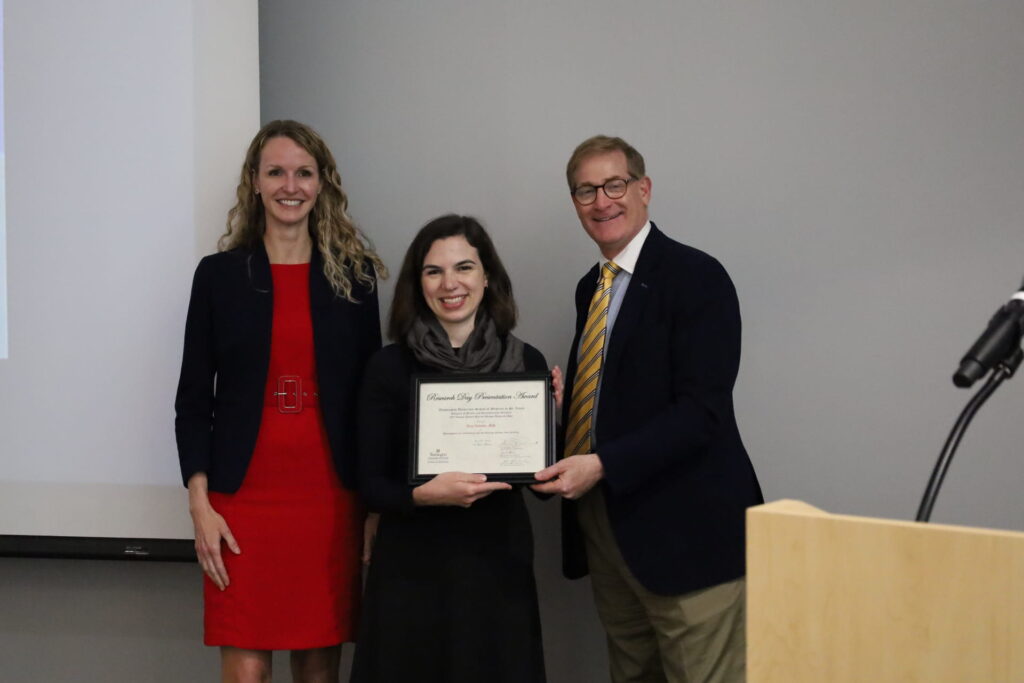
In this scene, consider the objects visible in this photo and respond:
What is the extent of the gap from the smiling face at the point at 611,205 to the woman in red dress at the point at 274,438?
0.66 m

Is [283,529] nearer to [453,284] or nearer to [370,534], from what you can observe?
[370,534]

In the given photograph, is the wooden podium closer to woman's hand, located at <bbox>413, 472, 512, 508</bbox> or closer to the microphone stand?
the microphone stand

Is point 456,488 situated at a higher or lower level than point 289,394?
lower

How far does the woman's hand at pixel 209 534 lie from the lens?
7.59 ft

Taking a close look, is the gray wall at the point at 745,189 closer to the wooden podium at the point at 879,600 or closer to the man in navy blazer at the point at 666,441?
the man in navy blazer at the point at 666,441

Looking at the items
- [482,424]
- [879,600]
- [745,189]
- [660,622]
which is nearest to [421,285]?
[482,424]

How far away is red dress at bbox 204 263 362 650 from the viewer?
234 centimetres

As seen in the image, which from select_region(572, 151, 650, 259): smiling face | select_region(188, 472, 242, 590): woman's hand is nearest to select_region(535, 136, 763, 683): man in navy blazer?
select_region(572, 151, 650, 259): smiling face

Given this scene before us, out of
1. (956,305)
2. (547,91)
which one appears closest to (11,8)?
(547,91)

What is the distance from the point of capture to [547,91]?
2.92 m

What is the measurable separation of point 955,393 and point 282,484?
6.10 feet

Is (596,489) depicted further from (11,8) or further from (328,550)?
(11,8)

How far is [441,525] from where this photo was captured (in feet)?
6.95

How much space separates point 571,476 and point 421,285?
1.91ft
